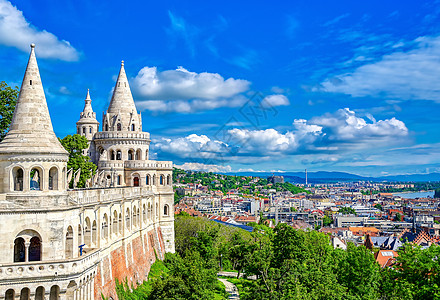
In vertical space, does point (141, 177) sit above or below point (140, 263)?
above

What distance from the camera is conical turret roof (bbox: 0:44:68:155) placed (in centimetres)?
2783

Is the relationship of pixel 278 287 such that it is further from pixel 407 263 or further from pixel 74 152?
pixel 74 152

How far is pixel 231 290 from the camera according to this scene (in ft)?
193

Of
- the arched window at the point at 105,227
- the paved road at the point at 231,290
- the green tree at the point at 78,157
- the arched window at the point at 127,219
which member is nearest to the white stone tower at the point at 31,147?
the arched window at the point at 105,227

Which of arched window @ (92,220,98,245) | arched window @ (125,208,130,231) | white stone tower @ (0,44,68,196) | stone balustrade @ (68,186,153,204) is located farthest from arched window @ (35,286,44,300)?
arched window @ (125,208,130,231)

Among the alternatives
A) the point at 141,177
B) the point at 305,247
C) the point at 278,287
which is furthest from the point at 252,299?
the point at 141,177

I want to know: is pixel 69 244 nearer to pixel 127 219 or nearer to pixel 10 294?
pixel 10 294

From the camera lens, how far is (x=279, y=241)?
164 ft

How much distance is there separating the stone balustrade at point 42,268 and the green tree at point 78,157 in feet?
78.5

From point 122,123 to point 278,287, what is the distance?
2921cm

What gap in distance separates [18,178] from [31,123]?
342cm

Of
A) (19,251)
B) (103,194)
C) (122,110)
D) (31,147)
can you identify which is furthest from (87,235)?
(122,110)

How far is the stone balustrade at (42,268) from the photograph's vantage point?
25.4 metres

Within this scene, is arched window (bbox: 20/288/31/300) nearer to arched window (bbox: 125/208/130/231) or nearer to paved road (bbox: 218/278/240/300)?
arched window (bbox: 125/208/130/231)
